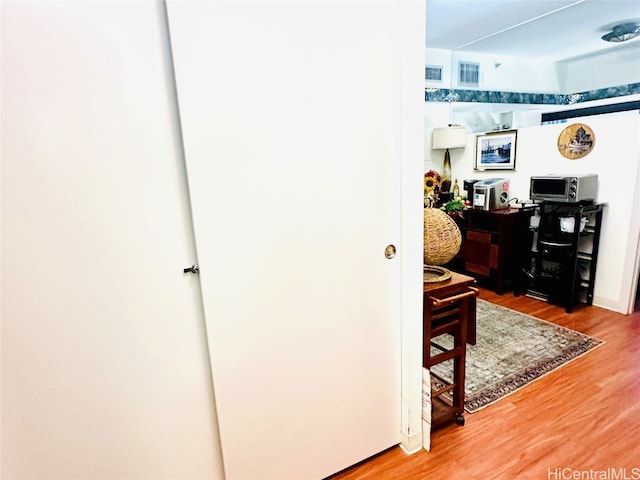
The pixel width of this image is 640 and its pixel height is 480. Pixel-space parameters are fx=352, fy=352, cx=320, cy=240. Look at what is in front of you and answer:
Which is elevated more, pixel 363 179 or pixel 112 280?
pixel 363 179

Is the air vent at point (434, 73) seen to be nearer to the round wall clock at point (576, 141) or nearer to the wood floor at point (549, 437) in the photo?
the round wall clock at point (576, 141)

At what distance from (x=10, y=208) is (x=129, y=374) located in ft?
2.11

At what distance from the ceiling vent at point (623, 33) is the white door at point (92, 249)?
534 cm

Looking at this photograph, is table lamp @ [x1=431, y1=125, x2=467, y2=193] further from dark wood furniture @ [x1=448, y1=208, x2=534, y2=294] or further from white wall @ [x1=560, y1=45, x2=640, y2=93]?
white wall @ [x1=560, y1=45, x2=640, y2=93]

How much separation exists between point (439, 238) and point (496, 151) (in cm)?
283

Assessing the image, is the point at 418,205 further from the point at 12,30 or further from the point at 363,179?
the point at 12,30

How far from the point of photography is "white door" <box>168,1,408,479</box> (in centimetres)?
114

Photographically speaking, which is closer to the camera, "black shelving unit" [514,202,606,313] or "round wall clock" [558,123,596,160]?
"black shelving unit" [514,202,606,313]

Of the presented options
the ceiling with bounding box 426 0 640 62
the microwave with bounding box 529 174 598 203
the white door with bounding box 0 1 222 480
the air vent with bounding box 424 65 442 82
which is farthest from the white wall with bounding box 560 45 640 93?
the white door with bounding box 0 1 222 480

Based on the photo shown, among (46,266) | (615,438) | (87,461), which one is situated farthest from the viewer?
(615,438)

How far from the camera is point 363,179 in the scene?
143 centimetres

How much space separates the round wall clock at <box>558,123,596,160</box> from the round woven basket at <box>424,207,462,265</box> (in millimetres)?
2446

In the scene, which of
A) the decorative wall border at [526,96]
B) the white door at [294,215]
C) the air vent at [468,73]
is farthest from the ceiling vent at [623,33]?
the white door at [294,215]

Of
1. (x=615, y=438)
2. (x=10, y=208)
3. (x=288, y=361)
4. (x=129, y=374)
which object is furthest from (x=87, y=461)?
(x=615, y=438)
